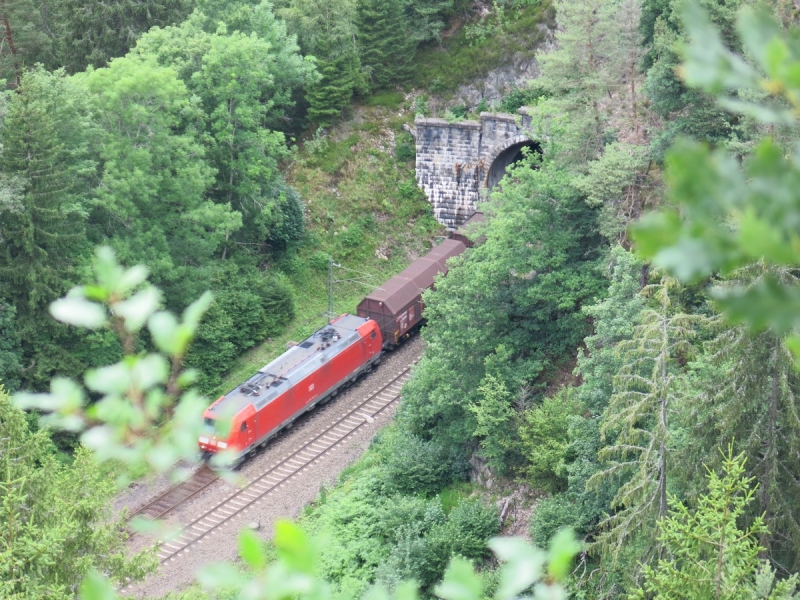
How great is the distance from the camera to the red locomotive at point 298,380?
29.2 meters

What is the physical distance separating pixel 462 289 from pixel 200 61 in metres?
16.0

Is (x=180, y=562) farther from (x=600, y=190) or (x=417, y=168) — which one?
(x=417, y=168)

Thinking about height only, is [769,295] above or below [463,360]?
above

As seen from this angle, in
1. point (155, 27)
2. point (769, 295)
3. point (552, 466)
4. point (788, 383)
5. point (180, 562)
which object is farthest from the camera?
point (155, 27)

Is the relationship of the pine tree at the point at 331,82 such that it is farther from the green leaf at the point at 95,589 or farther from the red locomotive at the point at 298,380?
the green leaf at the point at 95,589

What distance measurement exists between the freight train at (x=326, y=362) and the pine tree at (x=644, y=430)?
12775mm

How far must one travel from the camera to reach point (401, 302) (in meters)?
35.0

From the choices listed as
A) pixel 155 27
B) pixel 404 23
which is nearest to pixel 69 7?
pixel 155 27

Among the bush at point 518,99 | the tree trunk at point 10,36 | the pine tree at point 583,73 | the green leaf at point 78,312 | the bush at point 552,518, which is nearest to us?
the green leaf at point 78,312

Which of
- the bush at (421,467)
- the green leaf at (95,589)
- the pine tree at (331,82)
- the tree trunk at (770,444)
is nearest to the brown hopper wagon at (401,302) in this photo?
the bush at (421,467)

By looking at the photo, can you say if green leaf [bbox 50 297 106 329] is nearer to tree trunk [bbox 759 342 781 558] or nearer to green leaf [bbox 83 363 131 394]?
green leaf [bbox 83 363 131 394]

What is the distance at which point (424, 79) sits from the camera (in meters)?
46.3

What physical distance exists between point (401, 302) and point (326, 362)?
4645 millimetres

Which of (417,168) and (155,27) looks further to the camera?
(417,168)
